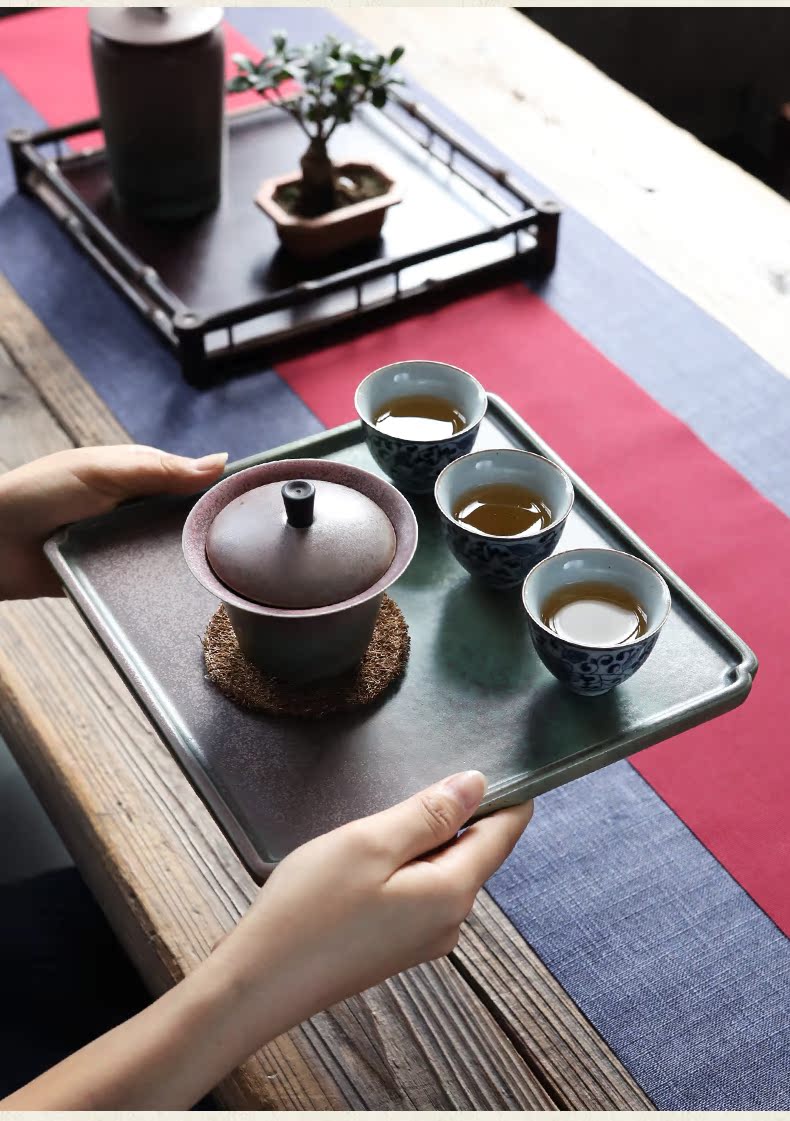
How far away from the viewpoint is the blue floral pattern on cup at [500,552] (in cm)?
87

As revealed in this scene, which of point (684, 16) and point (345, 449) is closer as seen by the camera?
point (345, 449)

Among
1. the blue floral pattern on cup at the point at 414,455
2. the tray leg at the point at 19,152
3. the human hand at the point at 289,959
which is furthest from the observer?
the tray leg at the point at 19,152

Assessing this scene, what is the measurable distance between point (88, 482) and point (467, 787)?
402 mm

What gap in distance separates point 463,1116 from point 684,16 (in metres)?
2.75

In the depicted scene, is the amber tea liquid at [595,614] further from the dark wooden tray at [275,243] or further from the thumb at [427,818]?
the dark wooden tray at [275,243]

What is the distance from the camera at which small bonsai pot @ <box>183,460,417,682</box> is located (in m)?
0.77

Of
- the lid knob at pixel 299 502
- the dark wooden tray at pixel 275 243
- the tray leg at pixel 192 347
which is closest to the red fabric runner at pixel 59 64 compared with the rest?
the dark wooden tray at pixel 275 243

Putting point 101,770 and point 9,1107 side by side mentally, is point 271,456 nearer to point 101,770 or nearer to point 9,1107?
point 101,770

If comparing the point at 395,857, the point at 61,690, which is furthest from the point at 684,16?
the point at 395,857

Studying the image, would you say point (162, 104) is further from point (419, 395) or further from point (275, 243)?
point (419, 395)

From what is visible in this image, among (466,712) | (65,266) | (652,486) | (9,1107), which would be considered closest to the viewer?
(9,1107)

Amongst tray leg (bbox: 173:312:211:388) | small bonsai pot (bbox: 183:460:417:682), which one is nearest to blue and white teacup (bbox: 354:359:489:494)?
small bonsai pot (bbox: 183:460:417:682)

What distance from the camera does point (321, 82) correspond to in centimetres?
150

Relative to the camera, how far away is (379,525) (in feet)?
2.65
